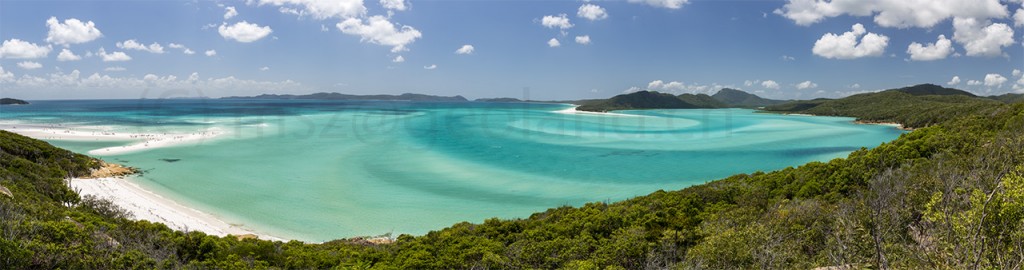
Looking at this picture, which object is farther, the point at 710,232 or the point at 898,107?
the point at 898,107

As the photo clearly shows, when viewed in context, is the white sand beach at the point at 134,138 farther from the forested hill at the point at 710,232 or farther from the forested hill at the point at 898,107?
the forested hill at the point at 898,107

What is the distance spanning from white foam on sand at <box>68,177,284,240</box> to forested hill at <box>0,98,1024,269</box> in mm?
1853

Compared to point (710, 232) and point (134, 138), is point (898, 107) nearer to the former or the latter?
point (710, 232)

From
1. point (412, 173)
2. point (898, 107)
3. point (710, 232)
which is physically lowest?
point (412, 173)

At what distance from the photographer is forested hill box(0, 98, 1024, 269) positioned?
20.8 ft

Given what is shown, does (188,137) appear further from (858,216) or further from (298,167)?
(858,216)

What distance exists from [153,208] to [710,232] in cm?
2076

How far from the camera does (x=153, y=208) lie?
18875mm

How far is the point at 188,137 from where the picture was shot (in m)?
45.7

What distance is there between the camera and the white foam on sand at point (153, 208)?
1686 cm

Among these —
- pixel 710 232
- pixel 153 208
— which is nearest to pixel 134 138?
pixel 153 208

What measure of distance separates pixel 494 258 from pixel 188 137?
47.0 meters

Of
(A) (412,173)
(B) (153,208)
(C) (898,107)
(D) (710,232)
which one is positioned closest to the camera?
(D) (710,232)

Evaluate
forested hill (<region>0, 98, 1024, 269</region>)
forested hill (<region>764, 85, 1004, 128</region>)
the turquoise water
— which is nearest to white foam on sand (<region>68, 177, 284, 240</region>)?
the turquoise water
